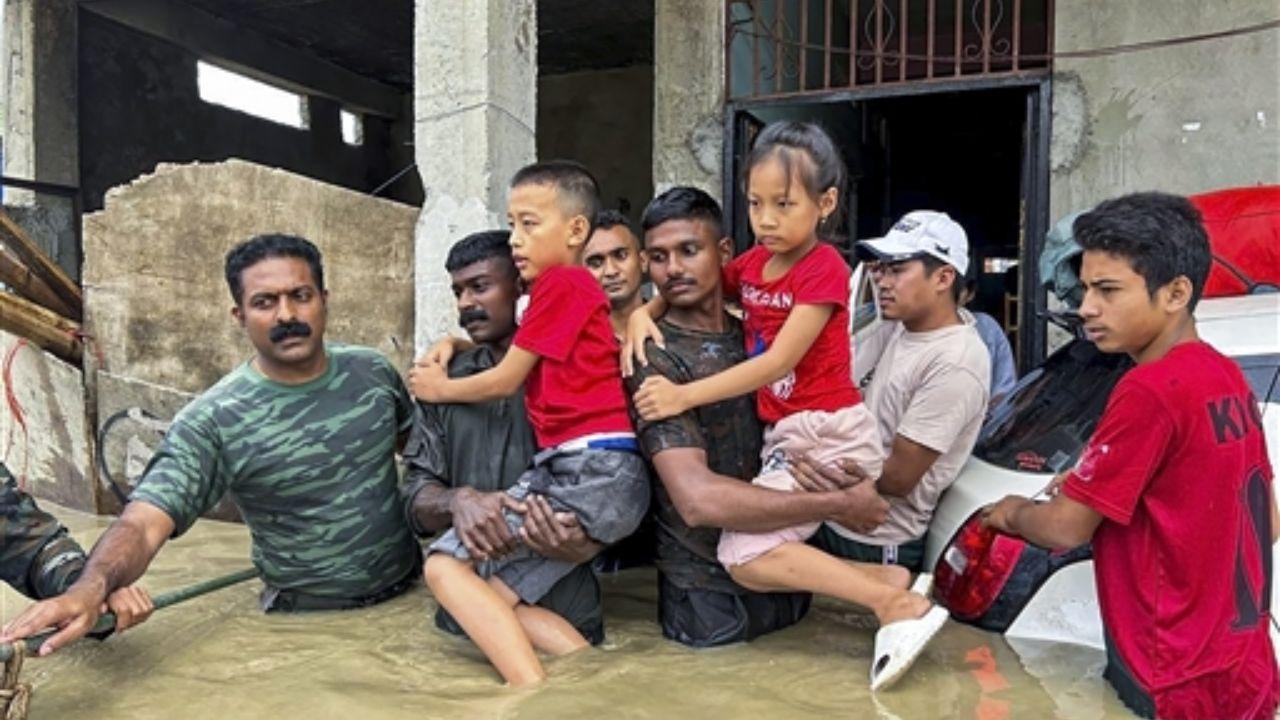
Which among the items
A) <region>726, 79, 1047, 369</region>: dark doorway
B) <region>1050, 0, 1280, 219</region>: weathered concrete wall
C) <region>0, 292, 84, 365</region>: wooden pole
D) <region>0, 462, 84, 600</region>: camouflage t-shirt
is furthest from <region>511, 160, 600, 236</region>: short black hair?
<region>1050, 0, 1280, 219</region>: weathered concrete wall

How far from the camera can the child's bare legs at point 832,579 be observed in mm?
2613

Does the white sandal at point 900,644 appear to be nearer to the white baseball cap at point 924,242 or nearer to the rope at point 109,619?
the white baseball cap at point 924,242

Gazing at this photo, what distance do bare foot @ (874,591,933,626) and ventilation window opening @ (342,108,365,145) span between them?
42.5 feet

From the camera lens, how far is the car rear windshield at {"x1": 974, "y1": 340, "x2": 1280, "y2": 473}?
2.88 metres

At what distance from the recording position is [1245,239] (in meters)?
3.17

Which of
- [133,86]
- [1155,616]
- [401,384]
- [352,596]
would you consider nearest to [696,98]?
[401,384]

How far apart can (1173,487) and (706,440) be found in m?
1.26

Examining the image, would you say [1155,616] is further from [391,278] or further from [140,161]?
[140,161]

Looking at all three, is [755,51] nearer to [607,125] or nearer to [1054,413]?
[1054,413]

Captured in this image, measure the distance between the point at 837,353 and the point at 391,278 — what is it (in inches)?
108

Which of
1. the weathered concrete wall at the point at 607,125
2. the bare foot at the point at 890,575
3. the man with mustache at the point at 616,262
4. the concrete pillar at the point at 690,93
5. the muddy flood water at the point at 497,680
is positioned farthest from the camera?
the weathered concrete wall at the point at 607,125

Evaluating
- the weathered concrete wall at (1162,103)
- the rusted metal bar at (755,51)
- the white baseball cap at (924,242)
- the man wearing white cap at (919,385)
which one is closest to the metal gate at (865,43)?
the rusted metal bar at (755,51)

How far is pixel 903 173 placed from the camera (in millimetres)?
11570

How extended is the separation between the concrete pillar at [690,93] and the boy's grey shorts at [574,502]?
3701 millimetres
